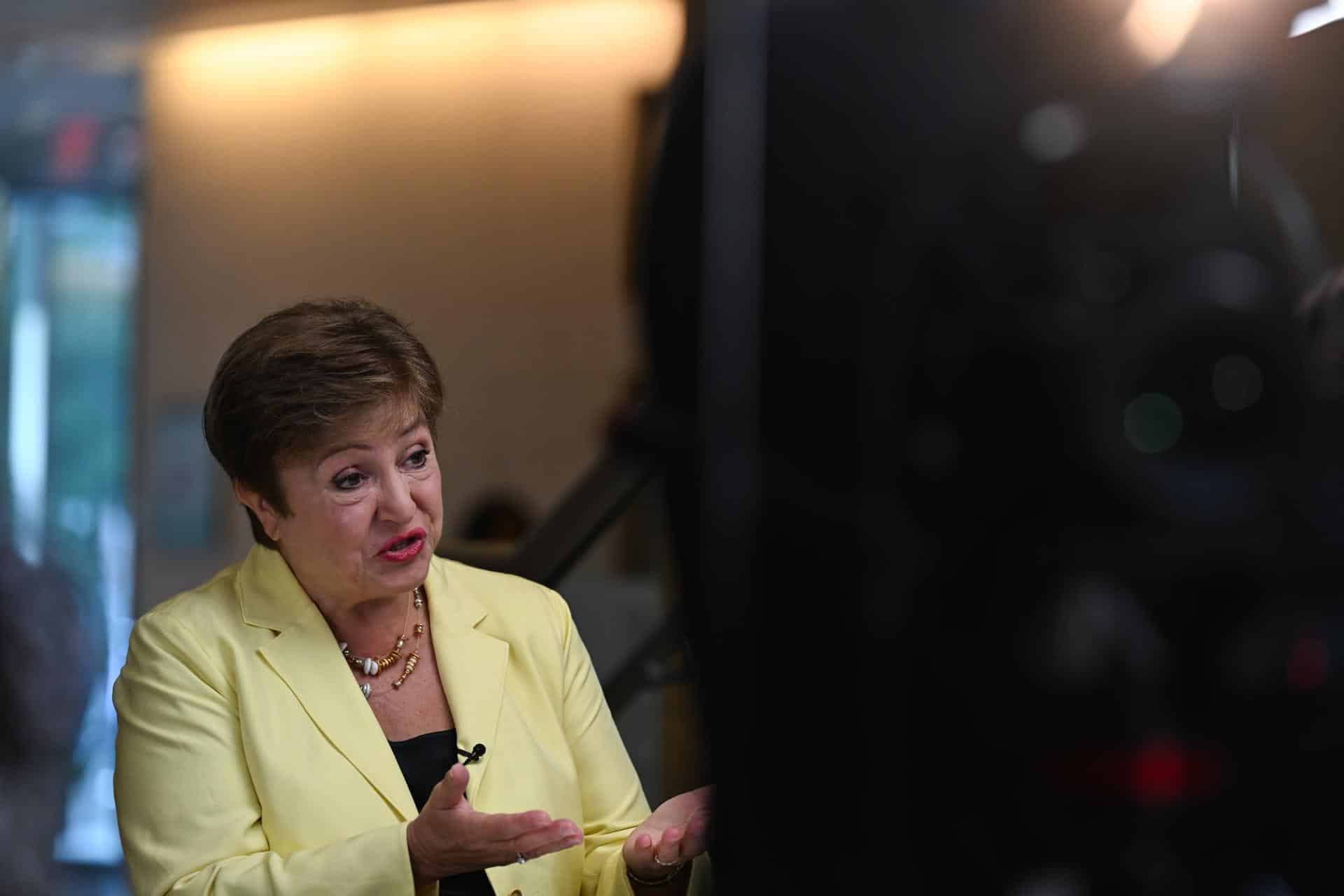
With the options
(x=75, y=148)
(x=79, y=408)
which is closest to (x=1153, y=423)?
(x=79, y=408)

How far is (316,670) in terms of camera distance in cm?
156

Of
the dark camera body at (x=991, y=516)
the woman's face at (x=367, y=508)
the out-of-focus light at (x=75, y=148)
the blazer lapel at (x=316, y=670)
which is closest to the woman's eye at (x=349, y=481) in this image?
the woman's face at (x=367, y=508)

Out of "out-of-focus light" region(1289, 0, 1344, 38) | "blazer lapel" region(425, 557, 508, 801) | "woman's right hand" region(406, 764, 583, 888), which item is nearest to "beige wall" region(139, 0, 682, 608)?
"blazer lapel" region(425, 557, 508, 801)

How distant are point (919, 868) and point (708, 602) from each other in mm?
150

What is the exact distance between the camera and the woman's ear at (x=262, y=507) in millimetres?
1569

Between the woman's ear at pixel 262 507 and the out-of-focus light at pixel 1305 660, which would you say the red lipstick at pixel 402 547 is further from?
the out-of-focus light at pixel 1305 660

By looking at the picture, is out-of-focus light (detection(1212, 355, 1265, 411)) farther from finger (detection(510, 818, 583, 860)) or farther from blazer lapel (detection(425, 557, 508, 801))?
blazer lapel (detection(425, 557, 508, 801))

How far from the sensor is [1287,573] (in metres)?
0.63

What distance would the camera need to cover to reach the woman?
4.73 feet

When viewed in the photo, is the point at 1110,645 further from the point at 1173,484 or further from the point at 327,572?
the point at 327,572

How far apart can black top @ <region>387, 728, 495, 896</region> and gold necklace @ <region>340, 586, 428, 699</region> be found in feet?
0.23

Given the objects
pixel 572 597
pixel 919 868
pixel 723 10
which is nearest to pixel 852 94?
pixel 723 10

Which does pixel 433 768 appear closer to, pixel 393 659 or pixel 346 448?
pixel 393 659

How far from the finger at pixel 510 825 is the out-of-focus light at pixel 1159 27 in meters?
0.81
